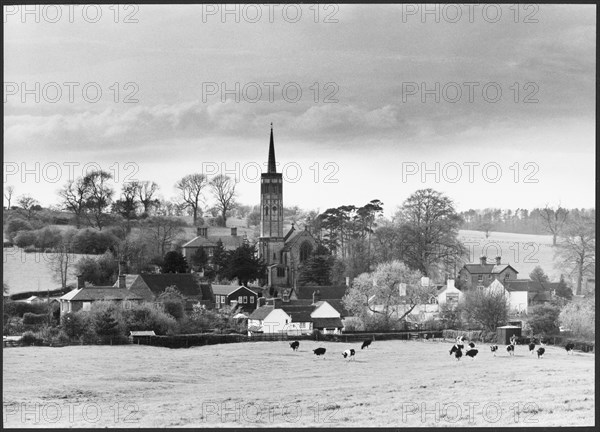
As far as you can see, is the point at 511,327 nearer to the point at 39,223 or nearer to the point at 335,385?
the point at 335,385

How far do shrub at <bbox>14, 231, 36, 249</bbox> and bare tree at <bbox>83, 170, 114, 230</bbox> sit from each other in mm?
1734

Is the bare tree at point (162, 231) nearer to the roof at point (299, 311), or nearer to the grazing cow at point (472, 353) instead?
the roof at point (299, 311)

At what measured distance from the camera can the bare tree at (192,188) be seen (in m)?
21.5

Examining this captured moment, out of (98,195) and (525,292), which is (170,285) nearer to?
(98,195)

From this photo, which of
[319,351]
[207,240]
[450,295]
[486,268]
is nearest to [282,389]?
[319,351]

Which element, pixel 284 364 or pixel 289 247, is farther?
pixel 289 247

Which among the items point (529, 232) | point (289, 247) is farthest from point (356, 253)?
point (529, 232)

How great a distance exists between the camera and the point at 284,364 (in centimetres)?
1869

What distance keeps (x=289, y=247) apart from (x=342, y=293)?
3.73 meters

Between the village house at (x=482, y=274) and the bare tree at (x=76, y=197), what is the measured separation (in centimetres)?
1170

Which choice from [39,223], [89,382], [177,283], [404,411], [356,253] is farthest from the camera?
[356,253]

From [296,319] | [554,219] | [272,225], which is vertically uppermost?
[272,225]

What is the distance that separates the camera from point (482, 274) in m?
27.4

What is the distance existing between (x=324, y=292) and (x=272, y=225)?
3.03m
